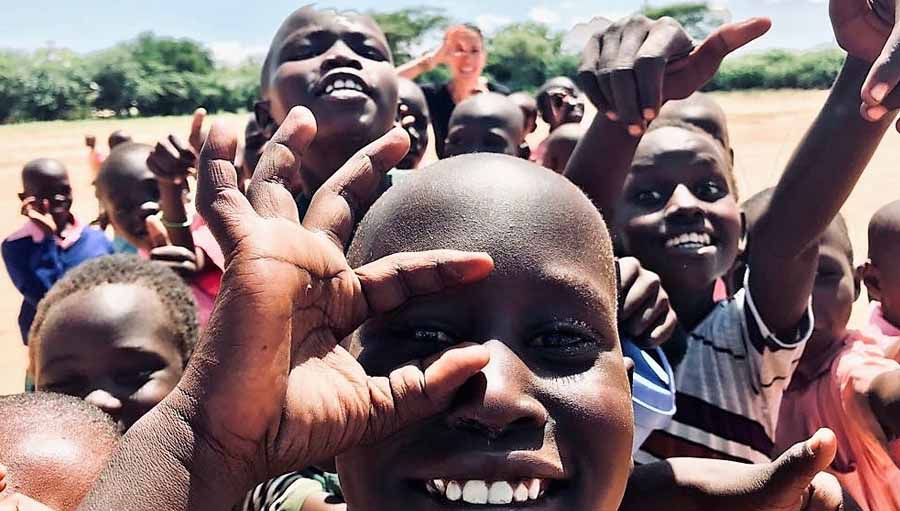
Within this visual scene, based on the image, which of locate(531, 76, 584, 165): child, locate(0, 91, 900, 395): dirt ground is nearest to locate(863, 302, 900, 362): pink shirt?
locate(0, 91, 900, 395): dirt ground

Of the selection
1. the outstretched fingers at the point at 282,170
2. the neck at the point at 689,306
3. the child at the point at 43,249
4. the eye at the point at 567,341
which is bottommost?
the child at the point at 43,249

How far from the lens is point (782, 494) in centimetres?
154

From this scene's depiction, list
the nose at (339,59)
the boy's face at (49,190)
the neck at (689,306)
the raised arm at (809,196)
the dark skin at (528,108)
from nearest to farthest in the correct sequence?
the raised arm at (809,196) < the neck at (689,306) < the nose at (339,59) < the boy's face at (49,190) < the dark skin at (528,108)

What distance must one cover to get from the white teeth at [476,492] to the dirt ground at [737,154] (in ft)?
10.5

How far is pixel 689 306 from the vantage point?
243cm

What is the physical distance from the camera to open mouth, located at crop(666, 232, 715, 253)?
2.32 metres

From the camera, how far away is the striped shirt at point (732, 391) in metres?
2.18

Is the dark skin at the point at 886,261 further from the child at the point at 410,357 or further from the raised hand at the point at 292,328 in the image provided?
the raised hand at the point at 292,328

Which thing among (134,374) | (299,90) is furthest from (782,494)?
(299,90)

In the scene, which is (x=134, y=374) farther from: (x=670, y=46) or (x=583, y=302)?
(x=670, y=46)

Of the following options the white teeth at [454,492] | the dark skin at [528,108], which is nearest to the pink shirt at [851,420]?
the white teeth at [454,492]

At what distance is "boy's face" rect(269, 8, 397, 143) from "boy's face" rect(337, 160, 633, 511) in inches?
50.5

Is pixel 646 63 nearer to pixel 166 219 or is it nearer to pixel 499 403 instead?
pixel 499 403

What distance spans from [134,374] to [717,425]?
151 cm
